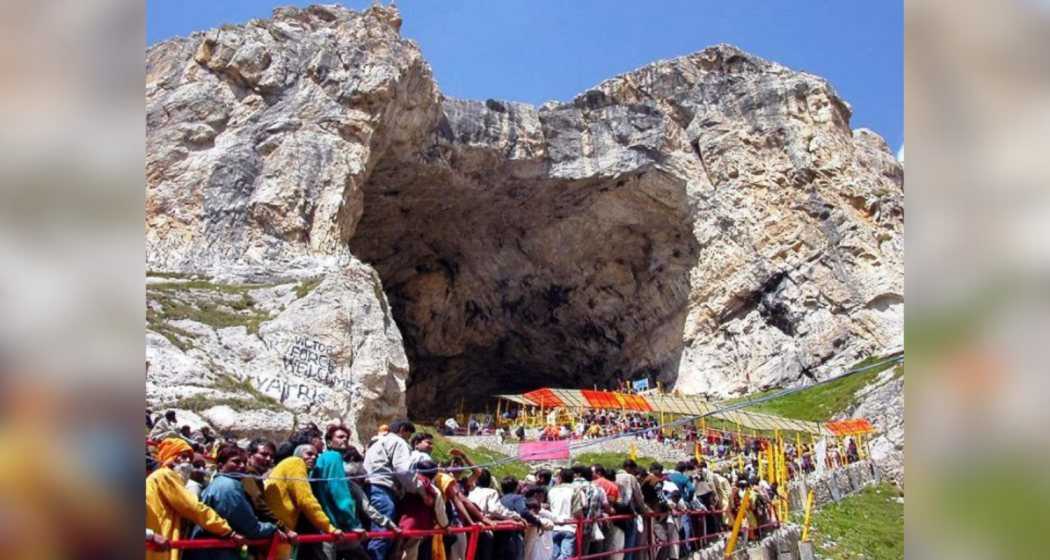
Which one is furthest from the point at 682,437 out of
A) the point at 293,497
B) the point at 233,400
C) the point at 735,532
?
the point at 293,497

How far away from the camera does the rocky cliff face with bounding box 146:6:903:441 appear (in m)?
31.8

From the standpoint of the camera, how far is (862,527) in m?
17.8

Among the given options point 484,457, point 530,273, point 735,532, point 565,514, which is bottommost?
point 484,457

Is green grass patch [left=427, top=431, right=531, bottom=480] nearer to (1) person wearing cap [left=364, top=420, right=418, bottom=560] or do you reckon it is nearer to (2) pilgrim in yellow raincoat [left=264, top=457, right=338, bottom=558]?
(1) person wearing cap [left=364, top=420, right=418, bottom=560]

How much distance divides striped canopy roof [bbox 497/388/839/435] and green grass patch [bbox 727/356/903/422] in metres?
1.79

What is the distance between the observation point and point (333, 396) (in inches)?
844

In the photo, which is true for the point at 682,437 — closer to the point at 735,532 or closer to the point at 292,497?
the point at 735,532

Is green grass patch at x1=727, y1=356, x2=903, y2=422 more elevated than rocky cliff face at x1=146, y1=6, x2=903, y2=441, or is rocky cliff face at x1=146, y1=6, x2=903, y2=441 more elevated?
rocky cliff face at x1=146, y1=6, x2=903, y2=441

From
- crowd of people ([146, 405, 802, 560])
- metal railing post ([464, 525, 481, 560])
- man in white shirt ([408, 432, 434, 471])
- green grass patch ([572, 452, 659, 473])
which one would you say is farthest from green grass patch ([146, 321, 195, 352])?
metal railing post ([464, 525, 481, 560])

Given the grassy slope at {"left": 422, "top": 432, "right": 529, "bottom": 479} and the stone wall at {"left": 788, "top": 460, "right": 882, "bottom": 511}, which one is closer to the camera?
the stone wall at {"left": 788, "top": 460, "right": 882, "bottom": 511}

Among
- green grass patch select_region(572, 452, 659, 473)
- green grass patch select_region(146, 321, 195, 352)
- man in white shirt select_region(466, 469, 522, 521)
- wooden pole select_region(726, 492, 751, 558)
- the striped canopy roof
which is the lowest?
green grass patch select_region(572, 452, 659, 473)

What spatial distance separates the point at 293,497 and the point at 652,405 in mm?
29496
